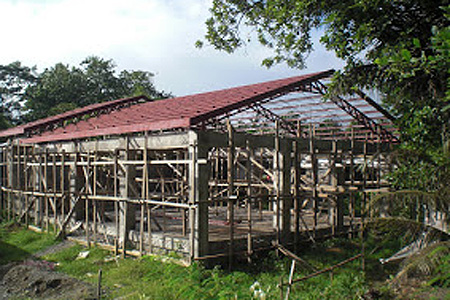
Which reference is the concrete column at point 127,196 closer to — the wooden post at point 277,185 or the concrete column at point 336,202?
the wooden post at point 277,185

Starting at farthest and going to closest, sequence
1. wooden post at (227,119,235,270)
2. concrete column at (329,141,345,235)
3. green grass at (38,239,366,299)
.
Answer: concrete column at (329,141,345,235) → wooden post at (227,119,235,270) → green grass at (38,239,366,299)

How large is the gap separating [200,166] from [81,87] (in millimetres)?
30350

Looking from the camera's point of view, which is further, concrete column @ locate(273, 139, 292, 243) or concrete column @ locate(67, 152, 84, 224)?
concrete column @ locate(67, 152, 84, 224)

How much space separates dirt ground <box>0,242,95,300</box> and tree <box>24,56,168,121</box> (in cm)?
2504

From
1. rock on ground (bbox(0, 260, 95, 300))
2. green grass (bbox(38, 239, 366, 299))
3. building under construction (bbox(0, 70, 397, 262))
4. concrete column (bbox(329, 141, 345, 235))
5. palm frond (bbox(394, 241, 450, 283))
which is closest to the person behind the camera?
palm frond (bbox(394, 241, 450, 283))

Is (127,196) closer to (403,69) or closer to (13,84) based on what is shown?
(403,69)

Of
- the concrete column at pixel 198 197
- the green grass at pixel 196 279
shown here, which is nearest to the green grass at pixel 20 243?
the green grass at pixel 196 279

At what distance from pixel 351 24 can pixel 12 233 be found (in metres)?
12.4

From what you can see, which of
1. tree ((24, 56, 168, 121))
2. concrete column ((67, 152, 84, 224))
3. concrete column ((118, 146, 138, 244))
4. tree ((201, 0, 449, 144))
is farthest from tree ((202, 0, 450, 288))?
tree ((24, 56, 168, 121))

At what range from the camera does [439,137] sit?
9148 millimetres

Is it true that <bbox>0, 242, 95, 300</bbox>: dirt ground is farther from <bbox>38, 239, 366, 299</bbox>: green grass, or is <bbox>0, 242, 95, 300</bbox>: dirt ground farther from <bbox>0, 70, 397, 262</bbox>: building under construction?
<bbox>0, 70, 397, 262</bbox>: building under construction

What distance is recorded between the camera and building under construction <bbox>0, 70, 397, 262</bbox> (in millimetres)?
8953

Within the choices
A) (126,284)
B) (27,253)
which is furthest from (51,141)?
(126,284)

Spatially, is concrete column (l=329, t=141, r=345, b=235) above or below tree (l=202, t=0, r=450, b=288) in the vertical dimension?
below
